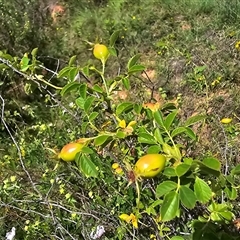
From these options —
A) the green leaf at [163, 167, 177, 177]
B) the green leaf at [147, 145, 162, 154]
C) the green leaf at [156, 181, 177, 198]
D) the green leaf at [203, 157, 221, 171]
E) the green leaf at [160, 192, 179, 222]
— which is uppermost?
the green leaf at [203, 157, 221, 171]

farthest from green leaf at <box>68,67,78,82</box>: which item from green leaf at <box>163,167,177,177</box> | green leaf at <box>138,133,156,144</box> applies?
green leaf at <box>163,167,177,177</box>

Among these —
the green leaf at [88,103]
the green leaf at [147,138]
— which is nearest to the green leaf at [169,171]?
the green leaf at [147,138]

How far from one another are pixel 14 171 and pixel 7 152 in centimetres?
56

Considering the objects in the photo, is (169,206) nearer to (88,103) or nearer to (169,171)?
(169,171)

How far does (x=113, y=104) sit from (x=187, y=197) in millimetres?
657

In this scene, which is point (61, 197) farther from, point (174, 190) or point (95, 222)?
point (174, 190)

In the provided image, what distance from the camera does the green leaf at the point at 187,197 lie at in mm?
796

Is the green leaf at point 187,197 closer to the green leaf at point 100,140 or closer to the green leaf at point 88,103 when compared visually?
the green leaf at point 100,140

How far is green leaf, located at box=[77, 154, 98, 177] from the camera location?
3.01 feet

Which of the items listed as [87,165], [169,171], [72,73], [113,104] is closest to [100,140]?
[87,165]

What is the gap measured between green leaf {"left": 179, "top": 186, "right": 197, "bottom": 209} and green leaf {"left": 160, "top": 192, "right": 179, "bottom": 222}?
10 millimetres

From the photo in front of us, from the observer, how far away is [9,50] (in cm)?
411

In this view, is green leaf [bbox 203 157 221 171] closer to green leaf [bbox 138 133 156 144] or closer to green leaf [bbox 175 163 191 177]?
green leaf [bbox 175 163 191 177]

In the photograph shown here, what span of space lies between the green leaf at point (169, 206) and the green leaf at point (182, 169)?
0.04m
